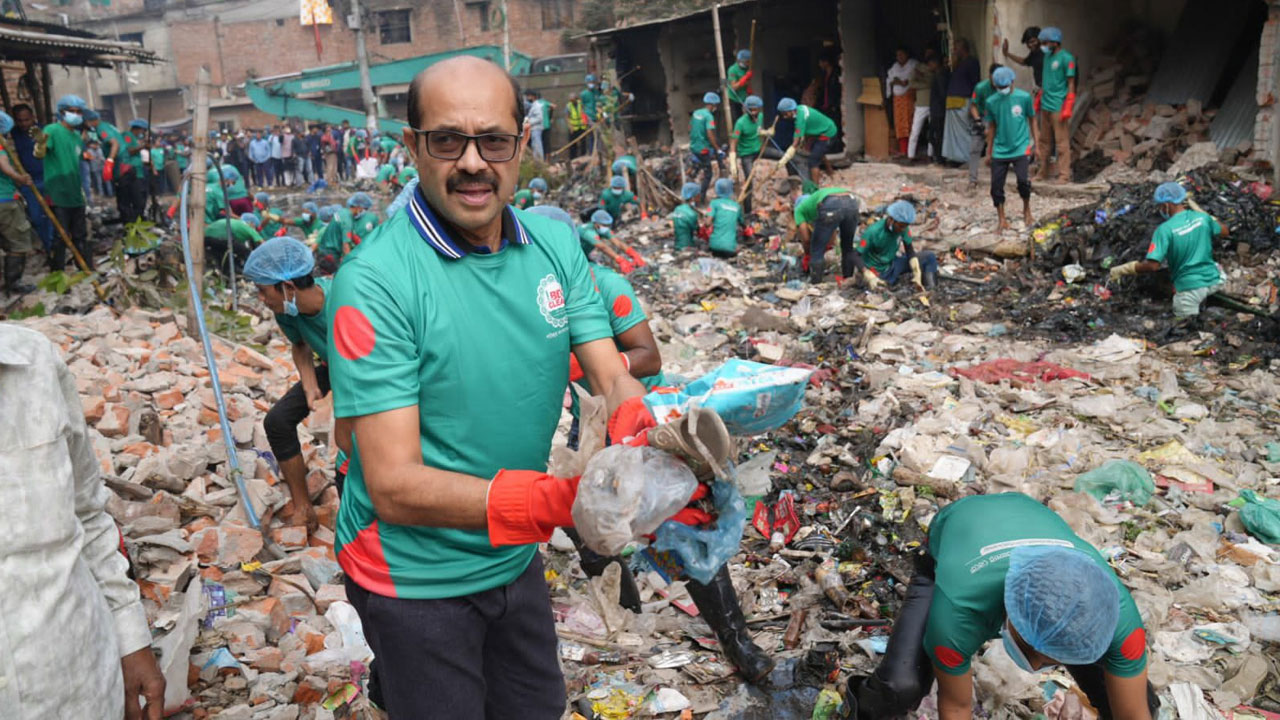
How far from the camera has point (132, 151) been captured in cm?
1227

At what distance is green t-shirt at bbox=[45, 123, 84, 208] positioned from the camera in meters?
9.21

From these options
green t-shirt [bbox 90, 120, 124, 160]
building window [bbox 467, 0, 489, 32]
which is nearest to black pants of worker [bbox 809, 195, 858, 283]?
green t-shirt [bbox 90, 120, 124, 160]

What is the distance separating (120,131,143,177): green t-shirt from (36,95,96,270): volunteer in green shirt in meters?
2.66

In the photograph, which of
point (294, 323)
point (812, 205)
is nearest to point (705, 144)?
point (812, 205)

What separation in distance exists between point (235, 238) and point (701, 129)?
701 centimetres

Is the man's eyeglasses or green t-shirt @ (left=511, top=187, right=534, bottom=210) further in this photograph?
green t-shirt @ (left=511, top=187, right=534, bottom=210)

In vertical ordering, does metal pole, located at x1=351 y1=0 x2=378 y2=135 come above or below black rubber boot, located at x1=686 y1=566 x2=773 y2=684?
above

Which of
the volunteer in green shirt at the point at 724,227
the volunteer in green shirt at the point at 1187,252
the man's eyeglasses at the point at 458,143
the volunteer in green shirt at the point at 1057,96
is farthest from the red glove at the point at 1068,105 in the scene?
the man's eyeglasses at the point at 458,143

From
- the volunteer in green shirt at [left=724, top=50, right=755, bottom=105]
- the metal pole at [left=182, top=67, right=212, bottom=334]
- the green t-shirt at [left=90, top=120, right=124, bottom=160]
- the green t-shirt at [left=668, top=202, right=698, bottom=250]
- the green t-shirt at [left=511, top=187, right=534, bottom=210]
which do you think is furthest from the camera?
the volunteer in green shirt at [left=724, top=50, right=755, bottom=105]

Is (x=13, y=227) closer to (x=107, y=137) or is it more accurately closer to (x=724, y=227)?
(x=107, y=137)

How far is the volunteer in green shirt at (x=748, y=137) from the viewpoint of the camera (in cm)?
1233

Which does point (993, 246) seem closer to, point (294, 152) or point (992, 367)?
point (992, 367)

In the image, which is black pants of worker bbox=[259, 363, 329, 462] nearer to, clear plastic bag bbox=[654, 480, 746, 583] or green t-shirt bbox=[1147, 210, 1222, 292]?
clear plastic bag bbox=[654, 480, 746, 583]

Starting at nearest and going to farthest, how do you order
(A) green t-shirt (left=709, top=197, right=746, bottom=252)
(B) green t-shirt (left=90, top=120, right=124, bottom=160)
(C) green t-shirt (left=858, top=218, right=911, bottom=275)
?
(C) green t-shirt (left=858, top=218, right=911, bottom=275)
(A) green t-shirt (left=709, top=197, right=746, bottom=252)
(B) green t-shirt (left=90, top=120, right=124, bottom=160)
